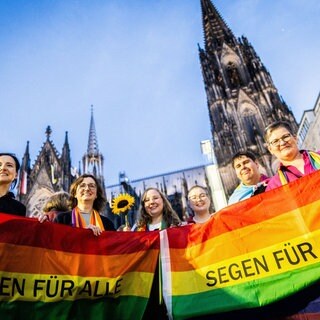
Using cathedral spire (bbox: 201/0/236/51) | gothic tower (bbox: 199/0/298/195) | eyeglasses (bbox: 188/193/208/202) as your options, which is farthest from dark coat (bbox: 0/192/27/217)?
cathedral spire (bbox: 201/0/236/51)

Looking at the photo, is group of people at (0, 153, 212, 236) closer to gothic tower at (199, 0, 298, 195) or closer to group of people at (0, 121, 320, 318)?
group of people at (0, 121, 320, 318)

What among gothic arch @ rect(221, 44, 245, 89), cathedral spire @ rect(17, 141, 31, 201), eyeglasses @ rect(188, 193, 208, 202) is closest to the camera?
eyeglasses @ rect(188, 193, 208, 202)

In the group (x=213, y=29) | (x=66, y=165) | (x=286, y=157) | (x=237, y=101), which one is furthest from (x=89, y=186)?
(x=213, y=29)

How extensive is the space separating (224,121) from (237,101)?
2871 mm

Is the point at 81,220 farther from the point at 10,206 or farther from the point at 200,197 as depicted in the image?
the point at 200,197

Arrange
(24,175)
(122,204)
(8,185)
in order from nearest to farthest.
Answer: (8,185)
(122,204)
(24,175)

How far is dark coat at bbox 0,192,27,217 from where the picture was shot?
2764 mm

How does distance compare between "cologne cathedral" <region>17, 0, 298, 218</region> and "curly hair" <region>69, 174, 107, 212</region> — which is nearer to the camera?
"curly hair" <region>69, 174, 107, 212</region>

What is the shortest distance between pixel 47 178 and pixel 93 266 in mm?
22030

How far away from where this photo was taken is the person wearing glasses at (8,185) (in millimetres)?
2801

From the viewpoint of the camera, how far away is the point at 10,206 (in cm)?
281

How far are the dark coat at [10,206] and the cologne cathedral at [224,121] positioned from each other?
18791 millimetres

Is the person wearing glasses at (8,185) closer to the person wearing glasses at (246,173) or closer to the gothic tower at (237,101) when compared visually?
the person wearing glasses at (246,173)

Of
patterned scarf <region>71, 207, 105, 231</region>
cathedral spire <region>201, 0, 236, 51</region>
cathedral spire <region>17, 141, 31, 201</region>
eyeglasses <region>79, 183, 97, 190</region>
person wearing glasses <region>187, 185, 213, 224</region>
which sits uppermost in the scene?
cathedral spire <region>201, 0, 236, 51</region>
